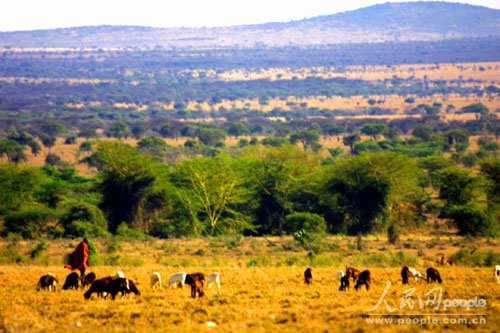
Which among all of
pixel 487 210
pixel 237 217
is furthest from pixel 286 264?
pixel 487 210

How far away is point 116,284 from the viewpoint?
10.8 metres

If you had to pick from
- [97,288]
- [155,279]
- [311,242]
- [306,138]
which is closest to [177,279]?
[155,279]

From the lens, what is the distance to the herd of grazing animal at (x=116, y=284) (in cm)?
1084

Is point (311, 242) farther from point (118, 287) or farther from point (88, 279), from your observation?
point (118, 287)

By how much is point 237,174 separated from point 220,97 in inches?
4912

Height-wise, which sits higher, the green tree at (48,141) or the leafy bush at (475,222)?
the leafy bush at (475,222)

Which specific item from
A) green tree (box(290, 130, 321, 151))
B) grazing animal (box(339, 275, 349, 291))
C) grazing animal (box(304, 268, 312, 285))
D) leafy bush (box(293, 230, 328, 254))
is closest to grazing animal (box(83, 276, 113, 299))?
grazing animal (box(304, 268, 312, 285))

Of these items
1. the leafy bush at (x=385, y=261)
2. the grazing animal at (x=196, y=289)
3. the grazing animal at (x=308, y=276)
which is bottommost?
the leafy bush at (x=385, y=261)

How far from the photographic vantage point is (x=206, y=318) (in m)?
9.40

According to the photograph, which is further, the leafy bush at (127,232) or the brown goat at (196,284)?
the leafy bush at (127,232)

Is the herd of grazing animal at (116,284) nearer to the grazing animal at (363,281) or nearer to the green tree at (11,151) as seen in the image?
the grazing animal at (363,281)

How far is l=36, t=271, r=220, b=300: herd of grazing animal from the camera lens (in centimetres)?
1084

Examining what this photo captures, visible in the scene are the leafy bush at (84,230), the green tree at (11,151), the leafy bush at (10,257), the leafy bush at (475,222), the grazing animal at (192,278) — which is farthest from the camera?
the green tree at (11,151)

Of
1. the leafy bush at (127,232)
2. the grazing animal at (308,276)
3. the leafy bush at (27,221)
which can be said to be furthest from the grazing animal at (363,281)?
the leafy bush at (27,221)
